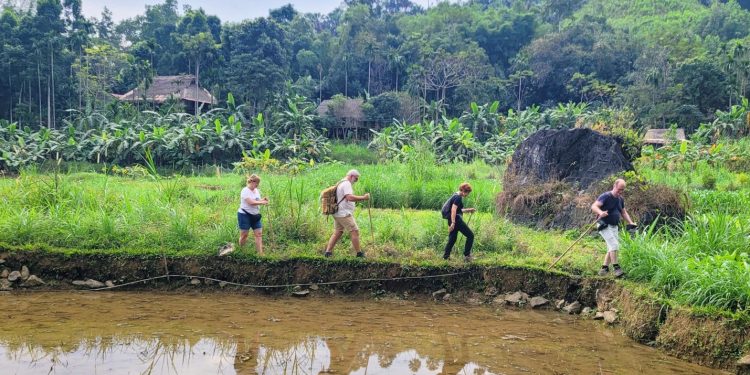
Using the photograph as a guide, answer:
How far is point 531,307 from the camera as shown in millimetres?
8781

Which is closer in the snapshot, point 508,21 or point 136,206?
point 136,206

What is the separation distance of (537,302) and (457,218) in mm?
1737

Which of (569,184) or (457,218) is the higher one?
(569,184)

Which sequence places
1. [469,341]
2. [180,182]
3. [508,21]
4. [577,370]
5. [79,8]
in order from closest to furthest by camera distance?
[577,370], [469,341], [180,182], [79,8], [508,21]

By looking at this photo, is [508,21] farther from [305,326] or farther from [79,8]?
[305,326]

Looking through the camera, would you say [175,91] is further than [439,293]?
Yes

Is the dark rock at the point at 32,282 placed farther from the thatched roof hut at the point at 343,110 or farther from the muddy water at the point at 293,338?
the thatched roof hut at the point at 343,110

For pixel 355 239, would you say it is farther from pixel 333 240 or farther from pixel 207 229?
pixel 207 229

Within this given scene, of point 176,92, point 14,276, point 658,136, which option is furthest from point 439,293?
point 176,92

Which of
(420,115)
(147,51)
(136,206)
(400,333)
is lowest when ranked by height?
(400,333)

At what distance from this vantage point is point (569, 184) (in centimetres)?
1173

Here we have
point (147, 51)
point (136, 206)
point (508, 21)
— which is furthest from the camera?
point (508, 21)

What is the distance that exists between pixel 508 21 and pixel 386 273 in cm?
4681

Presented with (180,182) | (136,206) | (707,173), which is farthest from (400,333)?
(707,173)
